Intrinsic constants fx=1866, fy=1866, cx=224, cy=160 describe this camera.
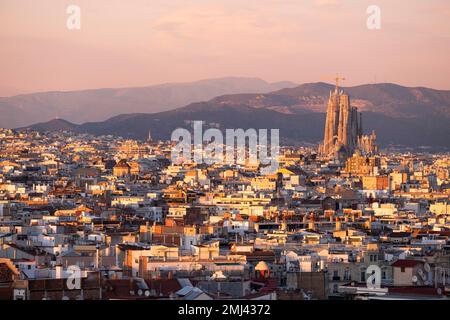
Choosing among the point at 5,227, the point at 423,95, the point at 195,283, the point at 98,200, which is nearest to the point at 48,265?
the point at 195,283

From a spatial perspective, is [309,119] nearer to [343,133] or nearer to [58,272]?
[343,133]

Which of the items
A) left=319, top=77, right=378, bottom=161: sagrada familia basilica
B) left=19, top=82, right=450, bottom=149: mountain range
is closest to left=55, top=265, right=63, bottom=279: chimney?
left=319, top=77, right=378, bottom=161: sagrada familia basilica

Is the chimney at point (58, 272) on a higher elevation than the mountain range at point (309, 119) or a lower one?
higher

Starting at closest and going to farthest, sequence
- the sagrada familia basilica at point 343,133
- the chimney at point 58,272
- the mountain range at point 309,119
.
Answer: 1. the chimney at point 58,272
2. the sagrada familia basilica at point 343,133
3. the mountain range at point 309,119

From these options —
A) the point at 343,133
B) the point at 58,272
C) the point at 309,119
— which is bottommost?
the point at 309,119

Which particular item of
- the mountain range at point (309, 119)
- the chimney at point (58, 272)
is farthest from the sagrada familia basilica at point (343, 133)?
the chimney at point (58, 272)

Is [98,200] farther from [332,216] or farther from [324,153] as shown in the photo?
[324,153]

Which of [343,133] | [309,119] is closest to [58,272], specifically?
[343,133]

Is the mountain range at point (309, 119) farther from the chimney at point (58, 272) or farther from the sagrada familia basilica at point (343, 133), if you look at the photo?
the chimney at point (58, 272)

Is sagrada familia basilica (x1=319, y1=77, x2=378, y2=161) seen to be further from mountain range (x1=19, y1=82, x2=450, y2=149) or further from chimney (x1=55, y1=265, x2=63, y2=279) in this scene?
chimney (x1=55, y1=265, x2=63, y2=279)

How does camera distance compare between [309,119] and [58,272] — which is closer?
[58,272]

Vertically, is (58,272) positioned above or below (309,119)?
above

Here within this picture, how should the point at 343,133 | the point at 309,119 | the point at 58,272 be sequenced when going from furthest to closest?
the point at 309,119, the point at 343,133, the point at 58,272
